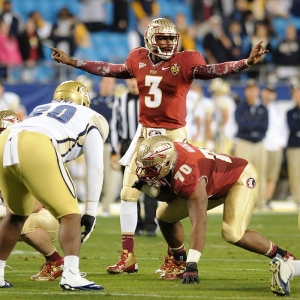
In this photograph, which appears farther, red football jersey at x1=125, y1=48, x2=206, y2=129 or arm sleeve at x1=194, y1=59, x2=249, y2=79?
red football jersey at x1=125, y1=48, x2=206, y2=129

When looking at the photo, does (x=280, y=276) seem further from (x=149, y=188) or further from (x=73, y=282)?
(x=73, y=282)

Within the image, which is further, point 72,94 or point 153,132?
point 153,132

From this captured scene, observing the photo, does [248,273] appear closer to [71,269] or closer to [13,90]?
[71,269]

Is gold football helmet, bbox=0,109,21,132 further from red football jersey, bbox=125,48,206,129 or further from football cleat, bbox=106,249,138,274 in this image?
football cleat, bbox=106,249,138,274

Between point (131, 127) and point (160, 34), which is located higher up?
point (160, 34)

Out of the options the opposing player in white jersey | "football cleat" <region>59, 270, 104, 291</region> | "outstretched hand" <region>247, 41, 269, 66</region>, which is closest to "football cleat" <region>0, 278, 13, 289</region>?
the opposing player in white jersey

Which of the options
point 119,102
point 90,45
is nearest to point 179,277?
point 119,102

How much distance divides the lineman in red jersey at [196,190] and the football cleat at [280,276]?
0.56m

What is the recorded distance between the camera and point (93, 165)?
18.4 feet

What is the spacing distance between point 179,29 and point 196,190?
1150cm

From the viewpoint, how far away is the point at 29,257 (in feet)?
25.1

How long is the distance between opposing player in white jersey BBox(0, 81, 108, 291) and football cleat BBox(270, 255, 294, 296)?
3.42 feet

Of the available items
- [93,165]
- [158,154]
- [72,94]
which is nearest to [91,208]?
[93,165]

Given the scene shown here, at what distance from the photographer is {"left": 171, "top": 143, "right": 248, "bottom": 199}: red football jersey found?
5.61 m
